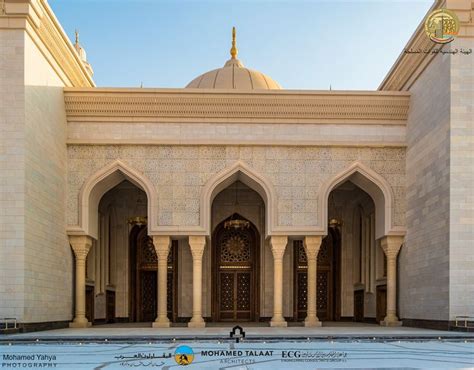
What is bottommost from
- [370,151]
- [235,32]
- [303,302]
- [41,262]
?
[303,302]

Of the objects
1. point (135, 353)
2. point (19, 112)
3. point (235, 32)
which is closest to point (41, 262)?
point (19, 112)

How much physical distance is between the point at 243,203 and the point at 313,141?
2.65m

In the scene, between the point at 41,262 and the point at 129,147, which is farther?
the point at 129,147

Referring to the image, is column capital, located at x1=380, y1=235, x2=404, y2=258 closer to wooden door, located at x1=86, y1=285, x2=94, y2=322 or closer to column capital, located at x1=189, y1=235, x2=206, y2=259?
column capital, located at x1=189, y1=235, x2=206, y2=259

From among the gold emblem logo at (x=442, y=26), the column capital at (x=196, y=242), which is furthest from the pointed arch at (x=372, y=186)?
the gold emblem logo at (x=442, y=26)

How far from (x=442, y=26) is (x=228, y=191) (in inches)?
205

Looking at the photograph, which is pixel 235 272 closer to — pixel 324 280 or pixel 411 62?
pixel 324 280

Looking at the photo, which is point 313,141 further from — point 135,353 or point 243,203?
point 135,353

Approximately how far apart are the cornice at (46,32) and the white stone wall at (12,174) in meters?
0.17

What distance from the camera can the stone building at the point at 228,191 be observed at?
24.3 ft

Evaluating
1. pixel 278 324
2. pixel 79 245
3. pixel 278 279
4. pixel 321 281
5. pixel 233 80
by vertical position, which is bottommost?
pixel 278 324

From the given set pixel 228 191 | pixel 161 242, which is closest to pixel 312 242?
pixel 161 242

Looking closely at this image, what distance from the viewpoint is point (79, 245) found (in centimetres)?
916

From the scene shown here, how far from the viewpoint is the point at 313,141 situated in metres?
9.26
